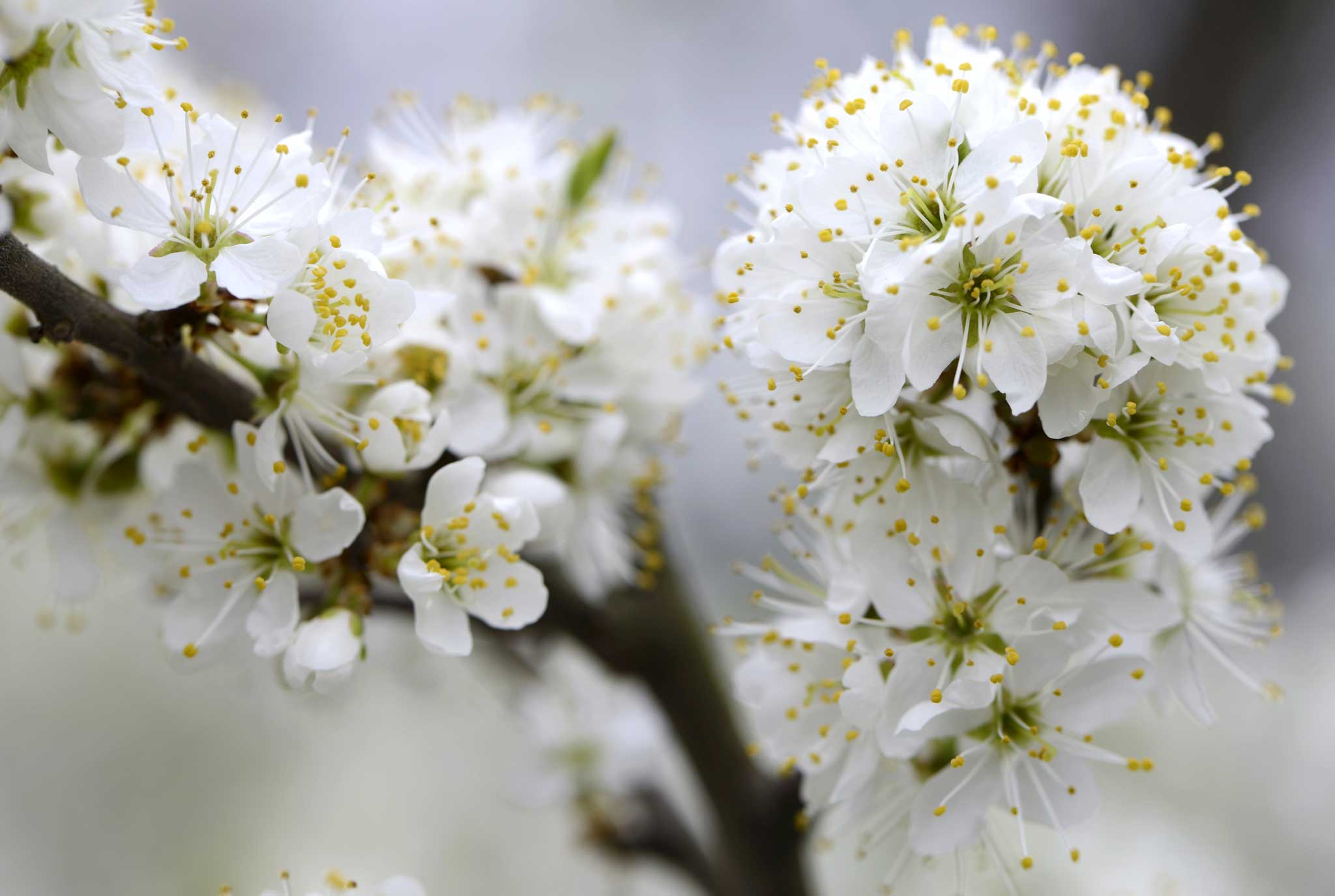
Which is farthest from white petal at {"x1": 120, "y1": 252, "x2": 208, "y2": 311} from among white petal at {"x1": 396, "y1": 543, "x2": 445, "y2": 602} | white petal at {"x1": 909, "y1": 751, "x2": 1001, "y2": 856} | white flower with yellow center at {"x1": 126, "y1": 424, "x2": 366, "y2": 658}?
white petal at {"x1": 909, "y1": 751, "x2": 1001, "y2": 856}

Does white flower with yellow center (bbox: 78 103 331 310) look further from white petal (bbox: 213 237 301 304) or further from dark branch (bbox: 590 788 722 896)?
dark branch (bbox: 590 788 722 896)

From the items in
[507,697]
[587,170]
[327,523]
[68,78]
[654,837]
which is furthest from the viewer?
[507,697]

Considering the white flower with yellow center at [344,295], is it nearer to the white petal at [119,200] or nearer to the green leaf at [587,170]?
the white petal at [119,200]

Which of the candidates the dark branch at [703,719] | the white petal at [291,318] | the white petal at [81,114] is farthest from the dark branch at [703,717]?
the white petal at [81,114]

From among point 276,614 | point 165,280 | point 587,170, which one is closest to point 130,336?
point 165,280

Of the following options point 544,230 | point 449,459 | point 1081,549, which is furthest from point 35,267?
point 1081,549

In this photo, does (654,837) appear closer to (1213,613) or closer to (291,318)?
(1213,613)

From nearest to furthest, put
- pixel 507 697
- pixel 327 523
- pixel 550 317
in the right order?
pixel 327 523 < pixel 550 317 < pixel 507 697
